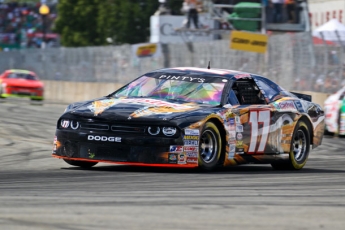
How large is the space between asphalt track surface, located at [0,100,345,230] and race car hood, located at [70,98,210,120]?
59cm

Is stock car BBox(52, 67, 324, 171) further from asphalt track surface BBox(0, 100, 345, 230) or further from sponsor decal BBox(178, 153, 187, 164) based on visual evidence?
asphalt track surface BBox(0, 100, 345, 230)

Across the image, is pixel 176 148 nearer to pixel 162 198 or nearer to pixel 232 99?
pixel 232 99

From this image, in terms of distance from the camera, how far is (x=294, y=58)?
28188 mm

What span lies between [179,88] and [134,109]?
98 centimetres

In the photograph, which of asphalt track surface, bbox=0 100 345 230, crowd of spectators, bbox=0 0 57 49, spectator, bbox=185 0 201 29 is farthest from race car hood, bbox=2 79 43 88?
crowd of spectators, bbox=0 0 57 49

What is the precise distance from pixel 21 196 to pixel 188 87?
407 cm

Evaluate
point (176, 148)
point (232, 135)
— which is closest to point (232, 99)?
point (232, 135)

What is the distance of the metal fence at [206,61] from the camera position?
1037 inches

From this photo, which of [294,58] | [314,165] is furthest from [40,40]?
[314,165]

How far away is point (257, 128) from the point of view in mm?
10914

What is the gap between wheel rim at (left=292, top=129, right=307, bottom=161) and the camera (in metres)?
11.7

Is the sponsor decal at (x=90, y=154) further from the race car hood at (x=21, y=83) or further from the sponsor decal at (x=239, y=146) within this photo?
the race car hood at (x=21, y=83)

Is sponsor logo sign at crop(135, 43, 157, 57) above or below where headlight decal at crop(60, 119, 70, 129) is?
below

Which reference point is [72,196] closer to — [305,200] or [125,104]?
[305,200]
